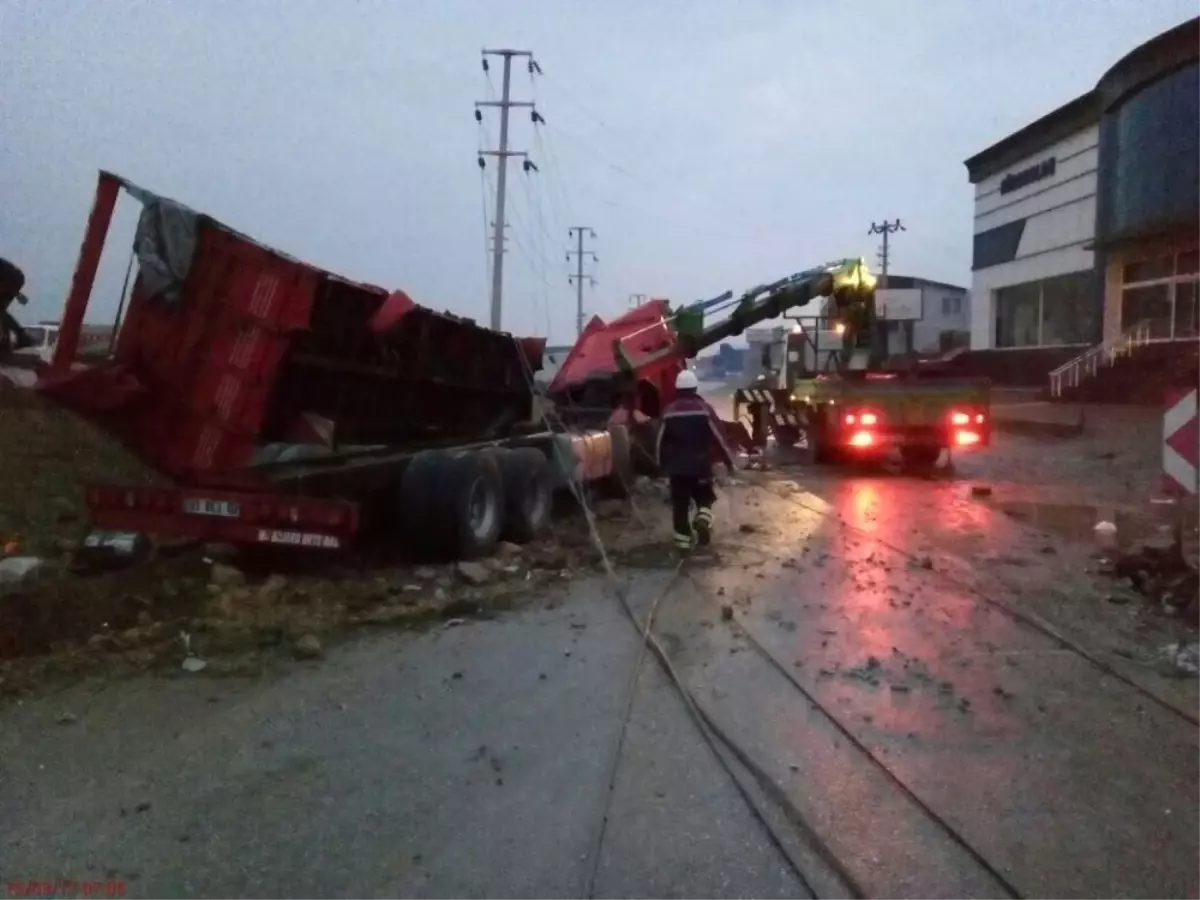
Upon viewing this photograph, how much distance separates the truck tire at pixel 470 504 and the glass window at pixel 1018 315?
37.9 metres

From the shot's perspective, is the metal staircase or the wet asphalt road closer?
the wet asphalt road

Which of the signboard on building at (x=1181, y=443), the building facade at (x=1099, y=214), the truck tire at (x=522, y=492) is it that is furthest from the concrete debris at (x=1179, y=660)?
the building facade at (x=1099, y=214)

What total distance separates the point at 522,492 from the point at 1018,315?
39117 mm

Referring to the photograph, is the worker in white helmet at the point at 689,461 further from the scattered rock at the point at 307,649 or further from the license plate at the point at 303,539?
the scattered rock at the point at 307,649

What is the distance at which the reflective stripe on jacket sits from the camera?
1134cm

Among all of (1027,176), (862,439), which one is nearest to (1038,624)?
(862,439)

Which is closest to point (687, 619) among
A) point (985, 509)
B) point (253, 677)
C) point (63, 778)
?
point (253, 677)

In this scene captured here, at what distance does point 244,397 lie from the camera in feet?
29.2

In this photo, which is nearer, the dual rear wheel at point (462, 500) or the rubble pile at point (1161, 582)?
the rubble pile at point (1161, 582)

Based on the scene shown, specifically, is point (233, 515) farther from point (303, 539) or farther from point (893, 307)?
point (893, 307)

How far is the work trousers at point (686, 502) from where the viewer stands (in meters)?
11.2

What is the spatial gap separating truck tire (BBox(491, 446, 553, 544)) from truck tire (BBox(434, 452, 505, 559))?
35 cm

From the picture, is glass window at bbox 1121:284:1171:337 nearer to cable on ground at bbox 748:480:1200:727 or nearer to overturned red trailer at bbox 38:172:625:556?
cable on ground at bbox 748:480:1200:727

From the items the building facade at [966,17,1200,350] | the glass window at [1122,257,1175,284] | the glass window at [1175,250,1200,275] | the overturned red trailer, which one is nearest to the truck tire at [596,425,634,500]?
the overturned red trailer
